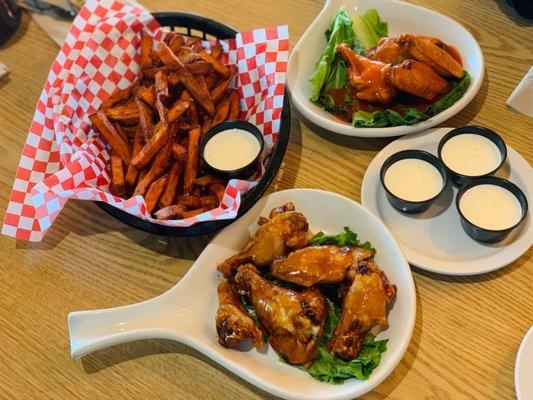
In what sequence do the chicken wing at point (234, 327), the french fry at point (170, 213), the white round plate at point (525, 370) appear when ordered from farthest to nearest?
1. the french fry at point (170, 213)
2. the chicken wing at point (234, 327)
3. the white round plate at point (525, 370)

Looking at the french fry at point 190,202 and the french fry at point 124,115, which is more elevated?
the french fry at point 124,115

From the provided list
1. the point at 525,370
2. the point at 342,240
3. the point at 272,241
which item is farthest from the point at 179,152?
the point at 525,370

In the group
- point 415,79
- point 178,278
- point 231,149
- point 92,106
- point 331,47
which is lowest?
point 178,278

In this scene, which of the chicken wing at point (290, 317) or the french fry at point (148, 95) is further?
the french fry at point (148, 95)

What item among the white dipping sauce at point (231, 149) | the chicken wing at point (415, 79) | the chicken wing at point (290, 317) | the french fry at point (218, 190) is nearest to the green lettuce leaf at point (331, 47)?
the chicken wing at point (415, 79)

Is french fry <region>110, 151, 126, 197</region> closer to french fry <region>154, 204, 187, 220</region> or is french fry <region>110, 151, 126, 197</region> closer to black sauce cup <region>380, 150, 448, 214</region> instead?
french fry <region>154, 204, 187, 220</region>

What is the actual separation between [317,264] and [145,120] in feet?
3.08

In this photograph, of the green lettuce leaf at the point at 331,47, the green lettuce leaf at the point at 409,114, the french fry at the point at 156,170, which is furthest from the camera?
the green lettuce leaf at the point at 331,47

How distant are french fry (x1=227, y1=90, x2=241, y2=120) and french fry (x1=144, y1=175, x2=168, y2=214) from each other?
17.0 inches

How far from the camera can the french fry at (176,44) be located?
249 centimetres

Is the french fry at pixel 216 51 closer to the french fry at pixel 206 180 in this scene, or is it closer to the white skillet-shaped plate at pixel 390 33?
the white skillet-shaped plate at pixel 390 33

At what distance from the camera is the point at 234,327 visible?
175 centimetres

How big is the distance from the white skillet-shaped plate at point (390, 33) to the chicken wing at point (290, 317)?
0.80 metres

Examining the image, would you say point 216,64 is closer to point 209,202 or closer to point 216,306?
point 209,202
